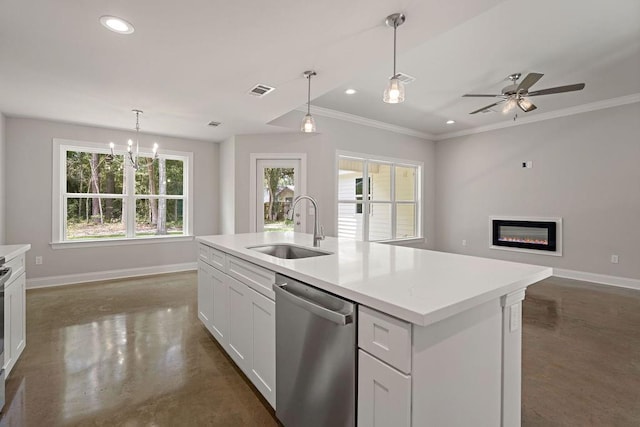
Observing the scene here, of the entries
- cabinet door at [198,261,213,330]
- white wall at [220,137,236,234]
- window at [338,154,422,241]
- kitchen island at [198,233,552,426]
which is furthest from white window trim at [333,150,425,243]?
kitchen island at [198,233,552,426]

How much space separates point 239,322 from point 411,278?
128cm

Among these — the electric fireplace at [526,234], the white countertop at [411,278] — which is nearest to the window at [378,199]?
the electric fireplace at [526,234]

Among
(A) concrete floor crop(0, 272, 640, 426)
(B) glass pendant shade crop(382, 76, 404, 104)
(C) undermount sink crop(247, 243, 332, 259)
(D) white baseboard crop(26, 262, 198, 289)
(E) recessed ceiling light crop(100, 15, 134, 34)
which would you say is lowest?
(A) concrete floor crop(0, 272, 640, 426)

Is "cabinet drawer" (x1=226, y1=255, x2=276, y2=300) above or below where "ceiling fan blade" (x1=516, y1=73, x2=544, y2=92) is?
below

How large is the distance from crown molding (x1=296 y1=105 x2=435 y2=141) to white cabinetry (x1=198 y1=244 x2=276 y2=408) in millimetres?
3266

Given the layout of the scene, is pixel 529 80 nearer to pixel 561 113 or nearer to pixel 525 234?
pixel 561 113

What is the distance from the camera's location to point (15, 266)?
2.15 m

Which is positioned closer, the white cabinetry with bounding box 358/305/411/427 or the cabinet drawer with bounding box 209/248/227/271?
the white cabinetry with bounding box 358/305/411/427

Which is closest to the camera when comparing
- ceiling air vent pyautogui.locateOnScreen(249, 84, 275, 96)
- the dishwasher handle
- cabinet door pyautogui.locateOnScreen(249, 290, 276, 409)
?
the dishwasher handle

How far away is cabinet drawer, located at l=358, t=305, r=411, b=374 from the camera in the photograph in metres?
0.98

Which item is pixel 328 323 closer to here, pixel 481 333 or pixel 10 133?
pixel 481 333

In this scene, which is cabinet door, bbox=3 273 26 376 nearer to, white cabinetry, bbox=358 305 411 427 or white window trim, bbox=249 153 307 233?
white cabinetry, bbox=358 305 411 427

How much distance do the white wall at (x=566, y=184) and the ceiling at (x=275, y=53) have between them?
67 centimetres

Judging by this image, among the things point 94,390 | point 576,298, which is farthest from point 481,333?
point 576,298
